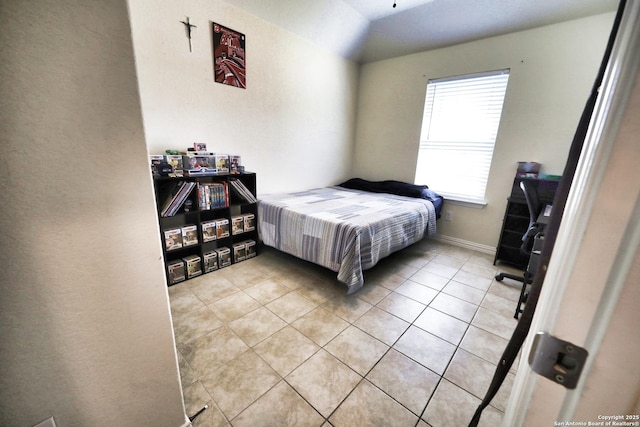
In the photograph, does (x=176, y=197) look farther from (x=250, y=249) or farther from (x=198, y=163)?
(x=250, y=249)

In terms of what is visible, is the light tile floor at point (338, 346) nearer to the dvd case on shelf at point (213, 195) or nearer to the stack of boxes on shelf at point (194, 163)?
the dvd case on shelf at point (213, 195)

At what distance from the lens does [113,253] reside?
2.41 feet

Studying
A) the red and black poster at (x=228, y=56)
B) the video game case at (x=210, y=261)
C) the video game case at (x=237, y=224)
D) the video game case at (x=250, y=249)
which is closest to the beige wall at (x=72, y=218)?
the video game case at (x=210, y=261)

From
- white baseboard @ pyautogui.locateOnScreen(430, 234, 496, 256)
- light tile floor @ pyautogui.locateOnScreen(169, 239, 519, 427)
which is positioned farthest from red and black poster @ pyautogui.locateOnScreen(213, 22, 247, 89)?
white baseboard @ pyautogui.locateOnScreen(430, 234, 496, 256)

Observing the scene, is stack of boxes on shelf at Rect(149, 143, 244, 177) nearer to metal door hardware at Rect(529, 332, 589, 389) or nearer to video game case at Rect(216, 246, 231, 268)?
video game case at Rect(216, 246, 231, 268)

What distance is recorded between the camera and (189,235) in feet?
7.43

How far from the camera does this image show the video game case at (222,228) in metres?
2.45

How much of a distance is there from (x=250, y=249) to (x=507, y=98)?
3.41m

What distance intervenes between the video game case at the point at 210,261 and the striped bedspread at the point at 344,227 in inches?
21.3

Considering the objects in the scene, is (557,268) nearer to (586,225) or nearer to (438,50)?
(586,225)

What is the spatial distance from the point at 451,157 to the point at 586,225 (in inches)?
134

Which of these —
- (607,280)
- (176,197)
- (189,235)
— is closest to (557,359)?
(607,280)

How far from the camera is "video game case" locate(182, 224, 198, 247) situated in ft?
7.32

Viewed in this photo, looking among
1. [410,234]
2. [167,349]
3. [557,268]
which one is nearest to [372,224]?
[410,234]
